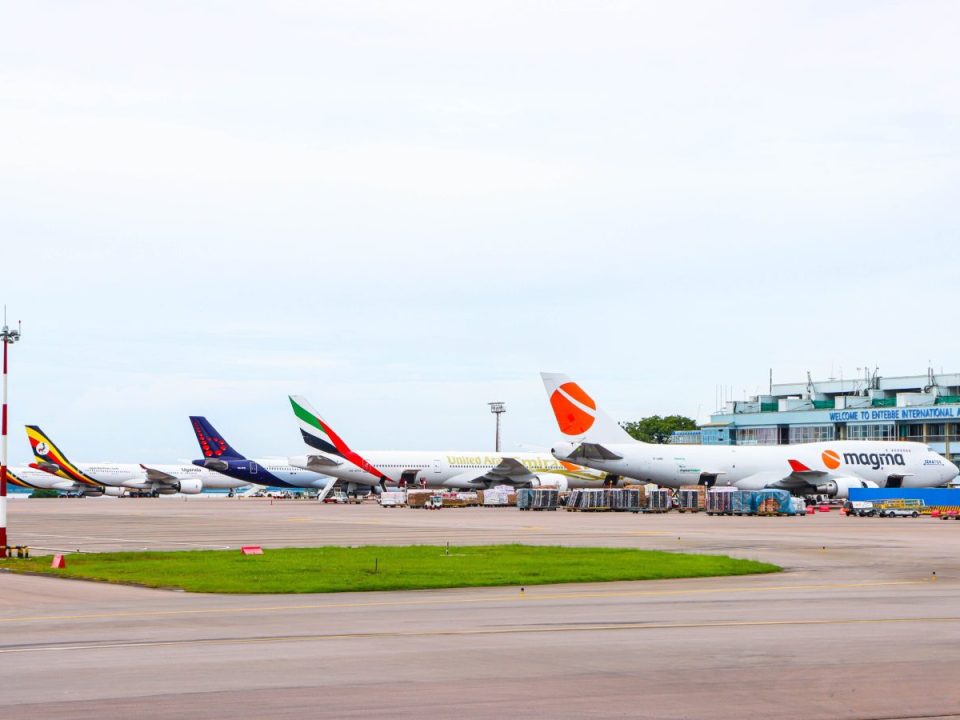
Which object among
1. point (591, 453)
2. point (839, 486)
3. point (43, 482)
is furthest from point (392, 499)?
point (43, 482)

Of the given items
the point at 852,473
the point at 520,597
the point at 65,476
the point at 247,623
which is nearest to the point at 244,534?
the point at 520,597

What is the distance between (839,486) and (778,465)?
4638 millimetres

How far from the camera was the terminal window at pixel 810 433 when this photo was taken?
139700 mm

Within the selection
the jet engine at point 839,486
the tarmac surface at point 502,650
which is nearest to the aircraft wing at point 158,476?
the jet engine at point 839,486

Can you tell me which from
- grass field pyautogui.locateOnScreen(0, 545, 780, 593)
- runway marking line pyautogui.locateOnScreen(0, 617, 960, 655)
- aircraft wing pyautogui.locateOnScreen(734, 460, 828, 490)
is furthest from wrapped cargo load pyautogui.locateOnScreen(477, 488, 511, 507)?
runway marking line pyautogui.locateOnScreen(0, 617, 960, 655)

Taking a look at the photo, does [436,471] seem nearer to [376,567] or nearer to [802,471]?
[802,471]

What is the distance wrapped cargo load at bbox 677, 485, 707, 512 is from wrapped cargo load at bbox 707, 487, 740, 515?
12.0ft

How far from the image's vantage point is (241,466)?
12000 centimetres

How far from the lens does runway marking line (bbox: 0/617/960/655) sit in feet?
56.0

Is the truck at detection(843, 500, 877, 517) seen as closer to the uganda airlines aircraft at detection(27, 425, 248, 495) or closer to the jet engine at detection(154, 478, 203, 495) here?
the uganda airlines aircraft at detection(27, 425, 248, 495)

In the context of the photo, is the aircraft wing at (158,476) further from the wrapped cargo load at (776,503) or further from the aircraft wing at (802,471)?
the wrapped cargo load at (776,503)

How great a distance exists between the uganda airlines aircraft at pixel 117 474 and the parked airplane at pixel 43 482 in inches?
20.5

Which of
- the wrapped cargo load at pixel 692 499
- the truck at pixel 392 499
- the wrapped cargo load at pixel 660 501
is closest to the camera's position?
the wrapped cargo load at pixel 692 499

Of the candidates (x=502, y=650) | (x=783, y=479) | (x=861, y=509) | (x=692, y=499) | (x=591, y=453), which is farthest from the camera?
(x=783, y=479)
